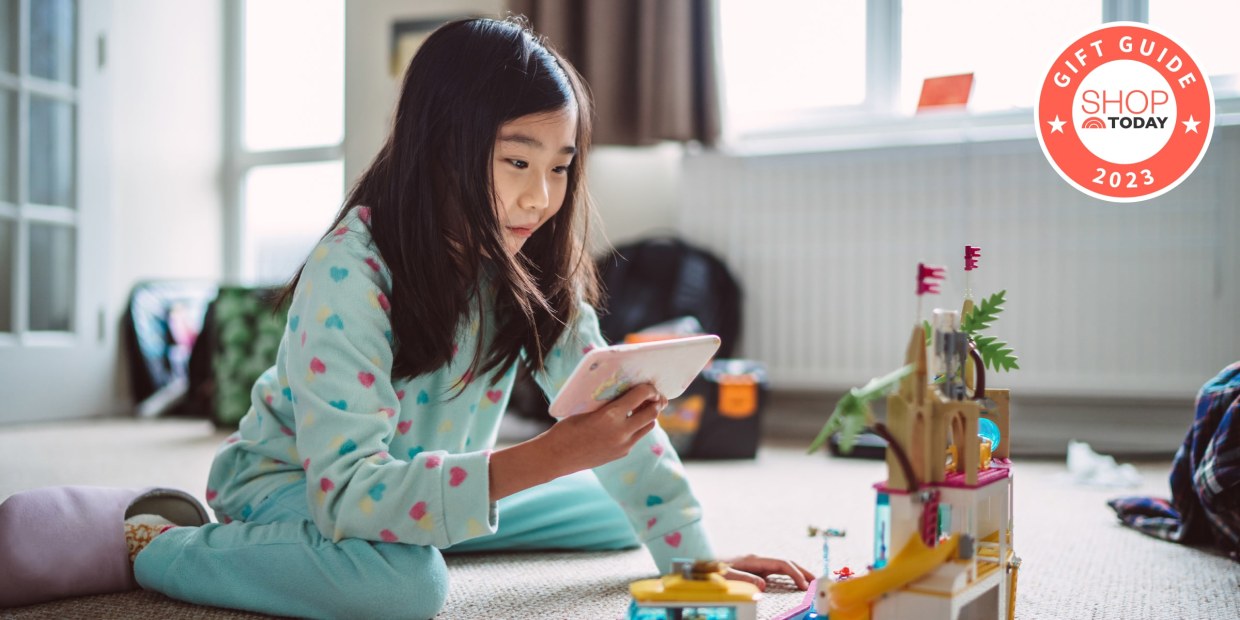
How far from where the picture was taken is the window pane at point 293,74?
3.14 meters

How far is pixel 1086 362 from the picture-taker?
2.18 meters

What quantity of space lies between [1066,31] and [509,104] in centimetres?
171

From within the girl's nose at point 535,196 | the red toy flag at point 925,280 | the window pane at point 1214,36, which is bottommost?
the red toy flag at point 925,280

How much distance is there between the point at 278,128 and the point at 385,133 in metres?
0.80

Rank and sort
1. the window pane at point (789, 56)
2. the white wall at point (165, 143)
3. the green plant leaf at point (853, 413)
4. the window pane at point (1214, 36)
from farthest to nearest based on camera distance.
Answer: the white wall at point (165, 143), the window pane at point (789, 56), the window pane at point (1214, 36), the green plant leaf at point (853, 413)

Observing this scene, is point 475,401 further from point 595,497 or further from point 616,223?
point 616,223

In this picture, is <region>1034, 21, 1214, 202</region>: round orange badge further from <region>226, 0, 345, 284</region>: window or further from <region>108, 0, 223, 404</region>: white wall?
<region>108, 0, 223, 404</region>: white wall

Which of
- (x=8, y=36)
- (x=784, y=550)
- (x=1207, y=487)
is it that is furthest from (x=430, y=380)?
(x=8, y=36)

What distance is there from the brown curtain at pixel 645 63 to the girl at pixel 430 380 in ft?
4.60

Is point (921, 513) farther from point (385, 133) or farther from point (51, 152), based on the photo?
point (51, 152)

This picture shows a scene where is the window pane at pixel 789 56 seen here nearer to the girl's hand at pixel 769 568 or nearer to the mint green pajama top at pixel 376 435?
the mint green pajama top at pixel 376 435

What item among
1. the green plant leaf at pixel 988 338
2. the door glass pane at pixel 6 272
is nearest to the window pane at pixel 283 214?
the door glass pane at pixel 6 272

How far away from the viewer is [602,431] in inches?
30.2

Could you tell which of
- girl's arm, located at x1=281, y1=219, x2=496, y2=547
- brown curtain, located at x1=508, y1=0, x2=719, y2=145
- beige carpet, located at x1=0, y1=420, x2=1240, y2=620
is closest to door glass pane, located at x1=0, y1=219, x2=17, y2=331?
beige carpet, located at x1=0, y1=420, x2=1240, y2=620
